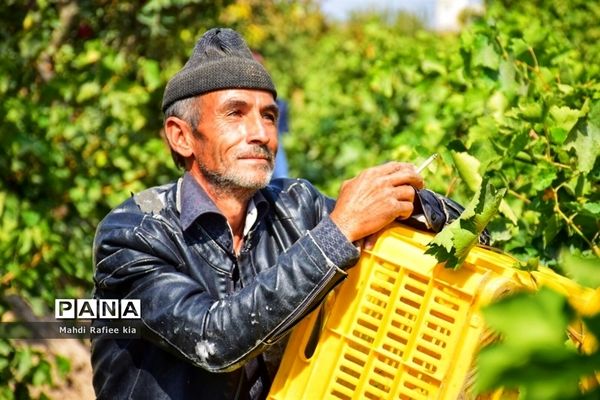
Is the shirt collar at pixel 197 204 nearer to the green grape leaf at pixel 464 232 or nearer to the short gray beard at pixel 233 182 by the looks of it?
the short gray beard at pixel 233 182

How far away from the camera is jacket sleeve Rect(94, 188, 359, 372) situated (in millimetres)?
A: 2184

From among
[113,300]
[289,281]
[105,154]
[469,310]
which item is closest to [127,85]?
[105,154]

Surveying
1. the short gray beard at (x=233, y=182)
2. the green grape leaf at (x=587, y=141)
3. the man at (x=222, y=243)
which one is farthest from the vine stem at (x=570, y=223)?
the short gray beard at (x=233, y=182)

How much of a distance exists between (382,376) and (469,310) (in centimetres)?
25

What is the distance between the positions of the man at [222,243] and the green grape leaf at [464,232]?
215mm

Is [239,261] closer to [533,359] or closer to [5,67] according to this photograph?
[533,359]

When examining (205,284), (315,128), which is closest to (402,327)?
(205,284)

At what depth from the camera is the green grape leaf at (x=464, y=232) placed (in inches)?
79.8

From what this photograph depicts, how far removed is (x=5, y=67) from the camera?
187 inches

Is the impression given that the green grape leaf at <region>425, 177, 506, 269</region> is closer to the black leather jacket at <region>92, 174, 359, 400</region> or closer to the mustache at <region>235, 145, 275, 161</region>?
the black leather jacket at <region>92, 174, 359, 400</region>

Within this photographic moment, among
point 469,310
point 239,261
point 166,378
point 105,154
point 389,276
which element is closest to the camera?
point 469,310

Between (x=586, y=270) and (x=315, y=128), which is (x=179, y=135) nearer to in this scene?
(x=586, y=270)

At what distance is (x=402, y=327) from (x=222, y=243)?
0.66 m

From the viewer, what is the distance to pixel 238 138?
8.59 ft
